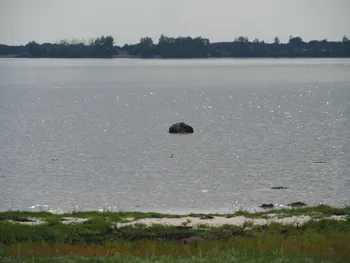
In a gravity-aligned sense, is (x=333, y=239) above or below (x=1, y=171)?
above

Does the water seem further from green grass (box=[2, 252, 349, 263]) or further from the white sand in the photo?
green grass (box=[2, 252, 349, 263])

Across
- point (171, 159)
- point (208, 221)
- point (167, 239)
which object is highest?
point (167, 239)

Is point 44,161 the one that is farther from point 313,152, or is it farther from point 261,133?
point 261,133

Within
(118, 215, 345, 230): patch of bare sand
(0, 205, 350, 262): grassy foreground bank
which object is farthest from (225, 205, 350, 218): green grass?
(118, 215, 345, 230): patch of bare sand

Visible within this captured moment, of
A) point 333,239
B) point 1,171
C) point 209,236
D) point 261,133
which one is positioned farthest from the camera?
point 261,133

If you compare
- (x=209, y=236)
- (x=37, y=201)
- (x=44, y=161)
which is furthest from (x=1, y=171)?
(x=209, y=236)

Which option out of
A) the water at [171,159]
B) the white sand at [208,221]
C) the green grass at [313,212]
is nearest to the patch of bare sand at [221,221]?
the white sand at [208,221]

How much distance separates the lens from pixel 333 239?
2417 centimetres

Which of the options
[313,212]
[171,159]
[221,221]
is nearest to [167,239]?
[221,221]

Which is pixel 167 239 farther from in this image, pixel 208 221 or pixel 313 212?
pixel 313 212

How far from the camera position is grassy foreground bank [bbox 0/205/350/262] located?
1888 centimetres

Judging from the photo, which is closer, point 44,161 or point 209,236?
point 209,236

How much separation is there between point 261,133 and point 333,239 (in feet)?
200

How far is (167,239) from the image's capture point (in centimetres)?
2553
